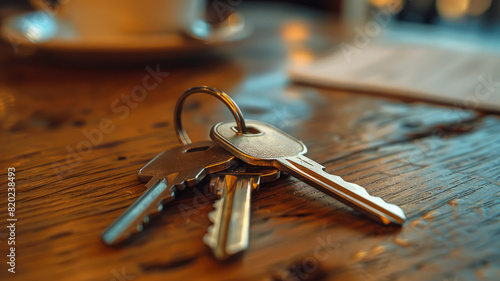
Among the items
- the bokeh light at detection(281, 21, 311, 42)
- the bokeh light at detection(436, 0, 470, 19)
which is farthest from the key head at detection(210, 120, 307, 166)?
the bokeh light at detection(436, 0, 470, 19)

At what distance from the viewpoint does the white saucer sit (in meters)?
0.68

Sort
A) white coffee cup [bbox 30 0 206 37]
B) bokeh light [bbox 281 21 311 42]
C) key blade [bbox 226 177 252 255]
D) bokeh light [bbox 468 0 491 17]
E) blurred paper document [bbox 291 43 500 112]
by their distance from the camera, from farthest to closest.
Answer: bokeh light [bbox 468 0 491 17] → bokeh light [bbox 281 21 311 42] → white coffee cup [bbox 30 0 206 37] → blurred paper document [bbox 291 43 500 112] → key blade [bbox 226 177 252 255]

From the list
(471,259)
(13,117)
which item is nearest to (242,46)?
(13,117)

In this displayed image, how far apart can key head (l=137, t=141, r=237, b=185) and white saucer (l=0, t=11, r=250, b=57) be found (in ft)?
1.17

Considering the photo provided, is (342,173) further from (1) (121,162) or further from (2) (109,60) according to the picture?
(2) (109,60)

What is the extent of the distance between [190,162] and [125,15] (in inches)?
19.7

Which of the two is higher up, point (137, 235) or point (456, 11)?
point (456, 11)

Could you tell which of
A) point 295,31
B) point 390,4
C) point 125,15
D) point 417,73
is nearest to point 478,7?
point 390,4

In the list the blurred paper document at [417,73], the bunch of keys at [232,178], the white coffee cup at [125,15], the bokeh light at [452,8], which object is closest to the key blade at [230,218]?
the bunch of keys at [232,178]

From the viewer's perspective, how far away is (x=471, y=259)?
28 cm

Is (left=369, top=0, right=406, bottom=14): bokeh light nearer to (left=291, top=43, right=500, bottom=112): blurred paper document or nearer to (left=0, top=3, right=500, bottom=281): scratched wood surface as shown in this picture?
(left=291, top=43, right=500, bottom=112): blurred paper document

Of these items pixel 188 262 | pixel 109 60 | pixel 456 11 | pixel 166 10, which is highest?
pixel 456 11

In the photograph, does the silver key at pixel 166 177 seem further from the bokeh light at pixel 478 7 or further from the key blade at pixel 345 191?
the bokeh light at pixel 478 7

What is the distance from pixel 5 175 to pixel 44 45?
0.36 meters
